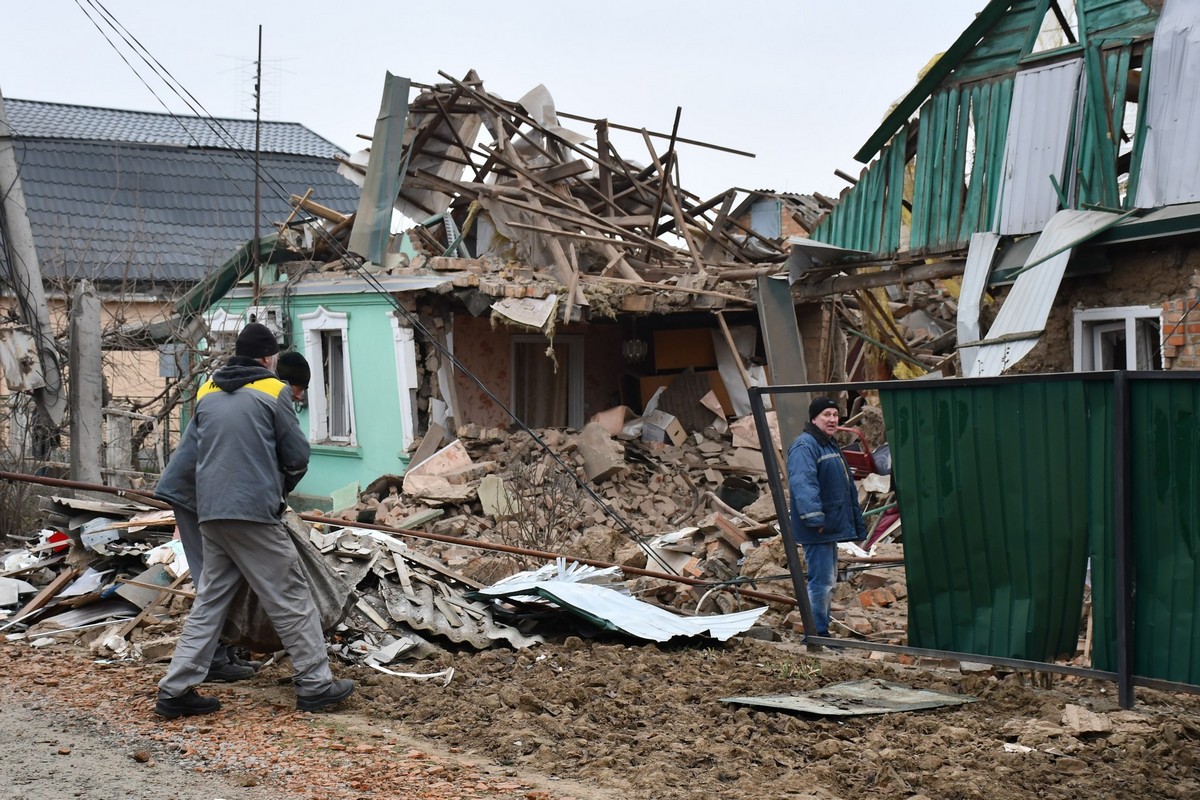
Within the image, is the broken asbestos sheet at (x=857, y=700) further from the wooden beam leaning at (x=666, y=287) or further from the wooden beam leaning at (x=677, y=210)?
the wooden beam leaning at (x=677, y=210)

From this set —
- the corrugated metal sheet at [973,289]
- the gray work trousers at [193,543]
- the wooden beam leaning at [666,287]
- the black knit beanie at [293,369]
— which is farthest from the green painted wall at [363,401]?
the black knit beanie at [293,369]

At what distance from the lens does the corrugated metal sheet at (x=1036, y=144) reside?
10453 millimetres

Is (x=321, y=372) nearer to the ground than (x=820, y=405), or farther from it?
farther from it

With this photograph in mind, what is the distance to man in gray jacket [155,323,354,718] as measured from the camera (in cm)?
593

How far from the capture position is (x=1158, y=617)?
502 centimetres

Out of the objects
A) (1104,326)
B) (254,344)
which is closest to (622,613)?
(254,344)

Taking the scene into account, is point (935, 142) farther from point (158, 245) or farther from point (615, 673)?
point (158, 245)

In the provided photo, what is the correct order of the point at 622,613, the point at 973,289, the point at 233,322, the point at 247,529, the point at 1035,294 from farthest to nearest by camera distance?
the point at 233,322, the point at 973,289, the point at 1035,294, the point at 622,613, the point at 247,529

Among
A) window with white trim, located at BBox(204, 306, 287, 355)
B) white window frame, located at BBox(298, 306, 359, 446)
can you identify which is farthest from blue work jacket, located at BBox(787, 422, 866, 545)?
window with white trim, located at BBox(204, 306, 287, 355)

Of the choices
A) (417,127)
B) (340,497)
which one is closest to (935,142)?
(417,127)

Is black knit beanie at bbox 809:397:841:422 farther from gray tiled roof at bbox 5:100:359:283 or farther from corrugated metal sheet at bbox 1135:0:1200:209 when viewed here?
gray tiled roof at bbox 5:100:359:283

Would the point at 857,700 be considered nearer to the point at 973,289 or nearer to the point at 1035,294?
Result: the point at 1035,294

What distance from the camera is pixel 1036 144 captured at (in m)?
10.7

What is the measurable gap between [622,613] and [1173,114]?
5.94 m
